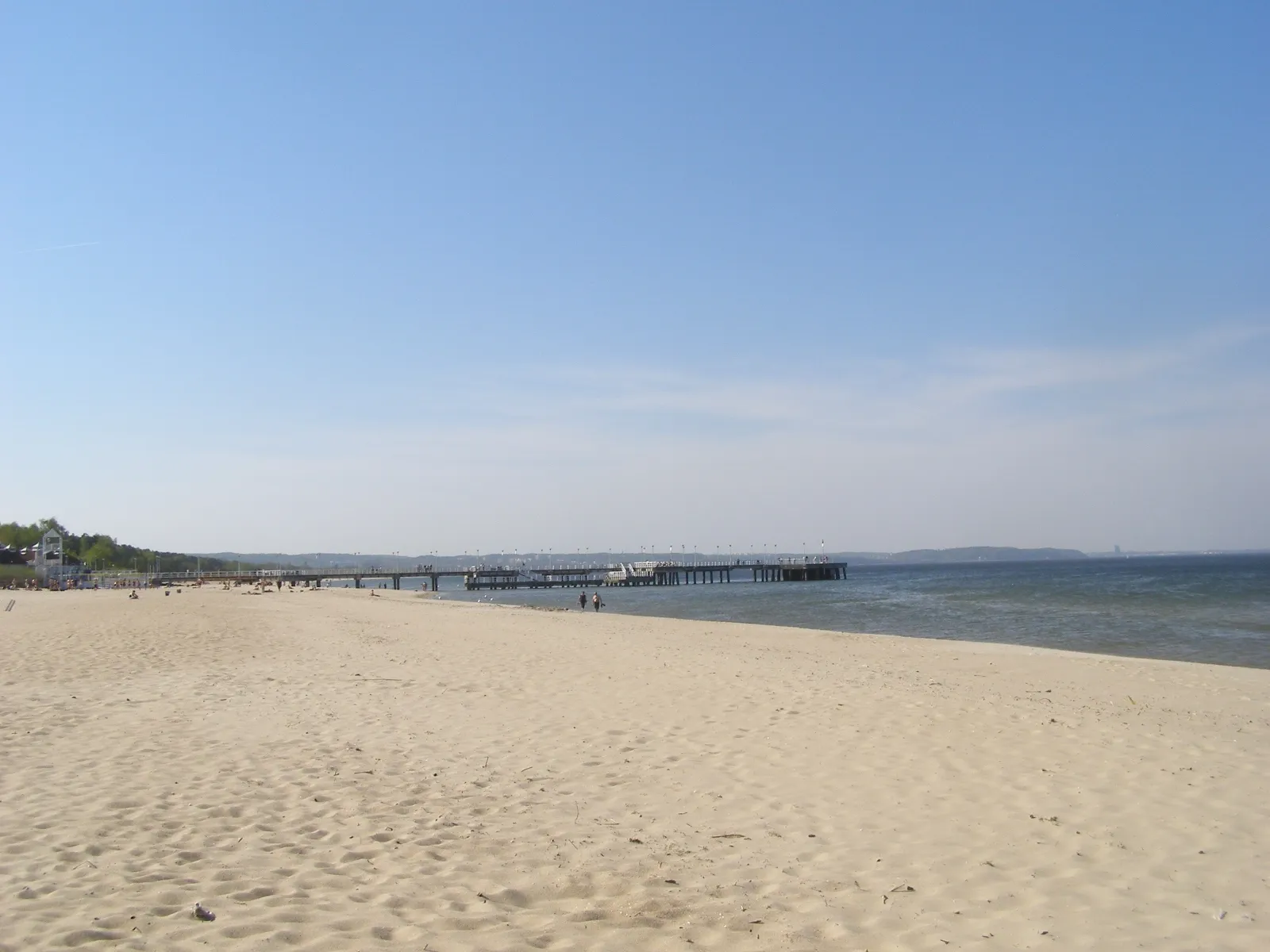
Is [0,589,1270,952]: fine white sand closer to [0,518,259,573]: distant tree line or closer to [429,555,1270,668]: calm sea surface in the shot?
[429,555,1270,668]: calm sea surface

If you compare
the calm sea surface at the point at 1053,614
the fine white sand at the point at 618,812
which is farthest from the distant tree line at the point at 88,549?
the fine white sand at the point at 618,812

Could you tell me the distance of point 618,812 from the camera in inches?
257

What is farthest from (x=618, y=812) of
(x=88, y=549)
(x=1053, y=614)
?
(x=88, y=549)

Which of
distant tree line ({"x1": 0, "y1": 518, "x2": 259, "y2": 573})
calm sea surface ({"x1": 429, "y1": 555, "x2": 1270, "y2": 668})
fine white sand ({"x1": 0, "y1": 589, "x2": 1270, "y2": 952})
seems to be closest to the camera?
fine white sand ({"x1": 0, "y1": 589, "x2": 1270, "y2": 952})

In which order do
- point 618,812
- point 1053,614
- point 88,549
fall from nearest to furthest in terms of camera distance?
point 618,812, point 1053,614, point 88,549

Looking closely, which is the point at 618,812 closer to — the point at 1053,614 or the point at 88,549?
the point at 1053,614

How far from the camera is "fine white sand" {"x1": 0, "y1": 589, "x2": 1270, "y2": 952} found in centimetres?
460

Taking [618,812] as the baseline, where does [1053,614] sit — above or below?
below

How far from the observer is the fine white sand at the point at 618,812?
4598 millimetres

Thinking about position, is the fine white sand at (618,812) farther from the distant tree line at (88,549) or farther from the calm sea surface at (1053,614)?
the distant tree line at (88,549)

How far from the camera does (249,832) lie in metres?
5.76

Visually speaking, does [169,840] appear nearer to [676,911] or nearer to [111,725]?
[676,911]

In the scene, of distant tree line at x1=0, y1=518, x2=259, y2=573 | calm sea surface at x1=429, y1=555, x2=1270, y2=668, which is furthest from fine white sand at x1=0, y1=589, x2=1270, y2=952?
distant tree line at x1=0, y1=518, x2=259, y2=573

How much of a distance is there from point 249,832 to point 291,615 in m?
26.0
